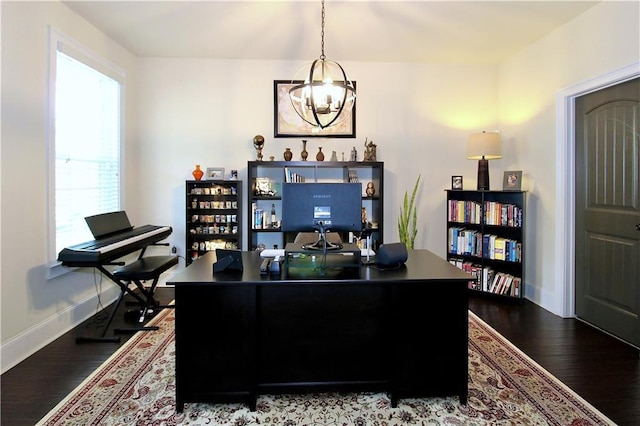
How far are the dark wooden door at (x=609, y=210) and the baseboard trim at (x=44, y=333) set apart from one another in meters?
4.58

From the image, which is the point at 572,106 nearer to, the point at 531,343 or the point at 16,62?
the point at 531,343

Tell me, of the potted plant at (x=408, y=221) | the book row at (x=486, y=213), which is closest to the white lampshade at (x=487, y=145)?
the book row at (x=486, y=213)

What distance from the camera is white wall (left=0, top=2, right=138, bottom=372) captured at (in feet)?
Result: 8.61

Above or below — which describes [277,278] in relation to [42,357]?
above

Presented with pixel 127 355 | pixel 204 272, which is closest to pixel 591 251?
pixel 204 272

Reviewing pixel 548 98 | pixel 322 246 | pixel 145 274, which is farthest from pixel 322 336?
pixel 548 98

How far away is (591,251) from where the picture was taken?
133 inches

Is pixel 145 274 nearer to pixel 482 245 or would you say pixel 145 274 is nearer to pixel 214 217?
pixel 214 217

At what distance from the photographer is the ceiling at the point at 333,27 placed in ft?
10.5

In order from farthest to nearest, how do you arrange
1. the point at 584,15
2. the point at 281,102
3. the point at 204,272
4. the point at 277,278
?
the point at 281,102
the point at 584,15
the point at 204,272
the point at 277,278

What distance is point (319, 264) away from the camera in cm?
224

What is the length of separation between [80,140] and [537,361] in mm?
4262

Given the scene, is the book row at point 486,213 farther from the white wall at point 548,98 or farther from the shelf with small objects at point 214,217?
the shelf with small objects at point 214,217

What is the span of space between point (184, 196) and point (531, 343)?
393cm
